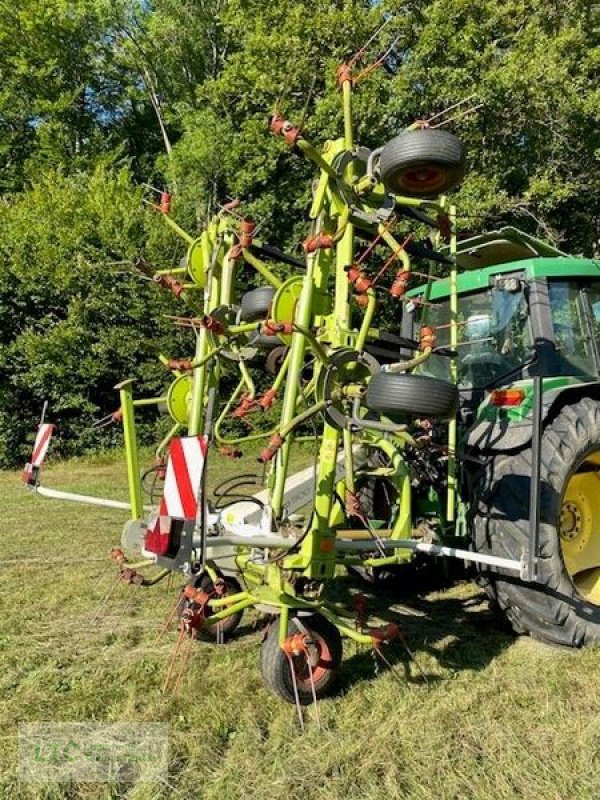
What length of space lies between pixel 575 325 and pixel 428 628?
2.05m

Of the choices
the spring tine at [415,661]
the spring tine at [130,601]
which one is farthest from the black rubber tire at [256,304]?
the spring tine at [415,661]

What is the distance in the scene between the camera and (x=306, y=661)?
2945 mm

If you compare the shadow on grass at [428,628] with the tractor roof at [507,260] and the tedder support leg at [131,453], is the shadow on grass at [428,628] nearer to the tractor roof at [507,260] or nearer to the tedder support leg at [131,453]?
the tedder support leg at [131,453]

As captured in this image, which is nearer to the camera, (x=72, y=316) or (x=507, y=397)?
(x=507, y=397)

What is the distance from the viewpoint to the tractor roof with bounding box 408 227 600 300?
4.22 m

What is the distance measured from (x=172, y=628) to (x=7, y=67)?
19.7 metres

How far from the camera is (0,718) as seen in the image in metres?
2.68

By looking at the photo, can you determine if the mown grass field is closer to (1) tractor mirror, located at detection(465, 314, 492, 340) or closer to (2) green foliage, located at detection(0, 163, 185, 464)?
(1) tractor mirror, located at detection(465, 314, 492, 340)

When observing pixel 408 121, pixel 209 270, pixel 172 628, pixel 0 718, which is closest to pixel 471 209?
pixel 408 121

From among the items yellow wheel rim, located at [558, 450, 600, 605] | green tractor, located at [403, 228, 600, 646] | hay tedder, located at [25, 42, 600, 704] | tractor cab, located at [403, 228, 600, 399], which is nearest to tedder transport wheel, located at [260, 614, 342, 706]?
hay tedder, located at [25, 42, 600, 704]

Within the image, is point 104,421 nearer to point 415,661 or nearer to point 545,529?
point 415,661

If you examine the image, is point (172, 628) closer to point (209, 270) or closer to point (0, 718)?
point (0, 718)

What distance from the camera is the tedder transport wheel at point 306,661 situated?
2914 mm

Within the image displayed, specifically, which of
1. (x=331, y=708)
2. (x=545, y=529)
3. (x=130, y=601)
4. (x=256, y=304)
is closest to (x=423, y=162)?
(x=256, y=304)
